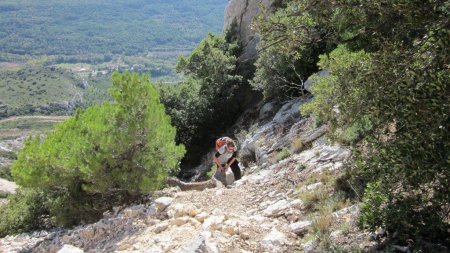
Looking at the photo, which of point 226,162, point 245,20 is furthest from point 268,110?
point 245,20

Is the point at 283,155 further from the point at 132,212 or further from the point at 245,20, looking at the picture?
the point at 245,20

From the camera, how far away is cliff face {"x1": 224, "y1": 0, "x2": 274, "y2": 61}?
99.8 feet

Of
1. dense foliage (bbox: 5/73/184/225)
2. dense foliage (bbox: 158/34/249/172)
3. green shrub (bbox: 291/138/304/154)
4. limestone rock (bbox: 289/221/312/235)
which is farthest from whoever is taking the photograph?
dense foliage (bbox: 158/34/249/172)

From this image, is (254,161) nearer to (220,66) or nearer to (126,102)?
(126,102)

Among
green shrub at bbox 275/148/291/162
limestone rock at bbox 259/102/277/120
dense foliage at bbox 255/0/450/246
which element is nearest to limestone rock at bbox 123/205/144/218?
dense foliage at bbox 255/0/450/246

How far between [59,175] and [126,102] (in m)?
2.53

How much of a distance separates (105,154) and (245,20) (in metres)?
23.2

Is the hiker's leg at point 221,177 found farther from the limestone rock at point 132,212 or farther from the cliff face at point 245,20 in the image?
the cliff face at point 245,20

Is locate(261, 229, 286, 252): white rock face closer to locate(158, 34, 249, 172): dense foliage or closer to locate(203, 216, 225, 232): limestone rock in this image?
locate(203, 216, 225, 232): limestone rock

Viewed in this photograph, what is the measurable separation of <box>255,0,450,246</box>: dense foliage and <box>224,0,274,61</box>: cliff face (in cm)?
2345

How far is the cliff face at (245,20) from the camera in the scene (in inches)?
1197

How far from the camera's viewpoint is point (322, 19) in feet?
21.5

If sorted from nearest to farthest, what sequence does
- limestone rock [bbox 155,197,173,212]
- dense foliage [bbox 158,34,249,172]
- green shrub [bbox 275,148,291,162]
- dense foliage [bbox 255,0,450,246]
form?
1. dense foliage [bbox 255,0,450,246]
2. limestone rock [bbox 155,197,173,212]
3. green shrub [bbox 275,148,291,162]
4. dense foliage [bbox 158,34,249,172]

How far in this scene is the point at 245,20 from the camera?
31781 mm
